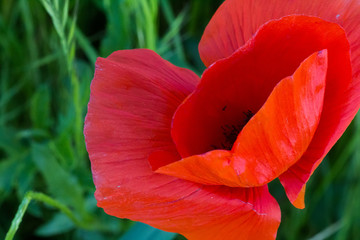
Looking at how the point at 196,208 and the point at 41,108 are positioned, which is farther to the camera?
the point at 41,108

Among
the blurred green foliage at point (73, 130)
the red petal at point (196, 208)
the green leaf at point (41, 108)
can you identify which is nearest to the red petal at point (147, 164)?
the red petal at point (196, 208)

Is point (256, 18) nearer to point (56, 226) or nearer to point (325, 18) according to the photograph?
point (325, 18)

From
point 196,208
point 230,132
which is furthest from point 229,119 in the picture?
point 196,208

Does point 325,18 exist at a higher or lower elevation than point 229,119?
higher

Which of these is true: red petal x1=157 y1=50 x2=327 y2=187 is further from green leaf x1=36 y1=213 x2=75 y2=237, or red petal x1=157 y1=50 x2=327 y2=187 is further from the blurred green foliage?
green leaf x1=36 y1=213 x2=75 y2=237

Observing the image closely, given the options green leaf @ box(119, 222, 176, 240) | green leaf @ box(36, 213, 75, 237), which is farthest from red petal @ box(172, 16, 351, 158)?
green leaf @ box(36, 213, 75, 237)

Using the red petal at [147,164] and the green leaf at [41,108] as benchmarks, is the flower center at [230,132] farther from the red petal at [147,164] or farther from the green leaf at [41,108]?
the green leaf at [41,108]

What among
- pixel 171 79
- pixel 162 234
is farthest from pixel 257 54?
pixel 162 234
